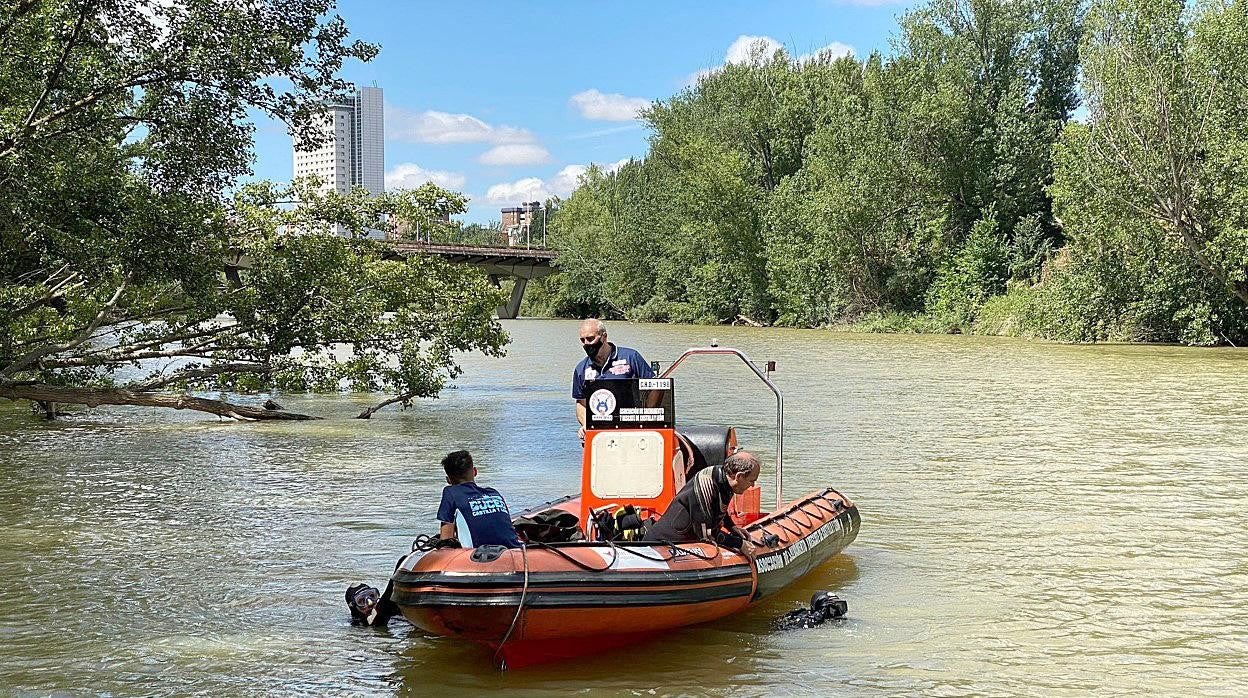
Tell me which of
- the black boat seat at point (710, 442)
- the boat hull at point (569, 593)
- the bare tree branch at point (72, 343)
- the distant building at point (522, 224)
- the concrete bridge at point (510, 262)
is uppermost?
the distant building at point (522, 224)

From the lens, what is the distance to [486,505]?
6.43 metres

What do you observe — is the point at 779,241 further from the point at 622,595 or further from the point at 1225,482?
the point at 622,595

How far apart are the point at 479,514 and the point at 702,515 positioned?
1.32 metres

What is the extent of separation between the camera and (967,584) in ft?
26.0

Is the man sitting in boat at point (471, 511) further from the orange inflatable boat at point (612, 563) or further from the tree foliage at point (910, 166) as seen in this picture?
the tree foliage at point (910, 166)

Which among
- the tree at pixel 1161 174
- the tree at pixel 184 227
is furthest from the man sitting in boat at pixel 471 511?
the tree at pixel 1161 174

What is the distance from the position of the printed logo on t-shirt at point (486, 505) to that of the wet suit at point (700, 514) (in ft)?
3.10

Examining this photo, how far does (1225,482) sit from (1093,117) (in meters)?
26.3

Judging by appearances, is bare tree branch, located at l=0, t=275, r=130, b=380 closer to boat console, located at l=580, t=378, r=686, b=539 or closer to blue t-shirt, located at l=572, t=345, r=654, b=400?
blue t-shirt, located at l=572, t=345, r=654, b=400

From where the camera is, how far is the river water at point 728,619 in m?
6.17

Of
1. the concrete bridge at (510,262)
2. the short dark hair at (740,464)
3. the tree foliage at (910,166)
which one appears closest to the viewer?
the short dark hair at (740,464)

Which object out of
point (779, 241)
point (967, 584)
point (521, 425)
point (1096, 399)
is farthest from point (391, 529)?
point (779, 241)

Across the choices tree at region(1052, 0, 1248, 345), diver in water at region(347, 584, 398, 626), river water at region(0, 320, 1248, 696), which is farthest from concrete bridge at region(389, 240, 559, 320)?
diver in water at region(347, 584, 398, 626)

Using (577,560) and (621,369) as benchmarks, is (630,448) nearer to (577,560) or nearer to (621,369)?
(621,369)
